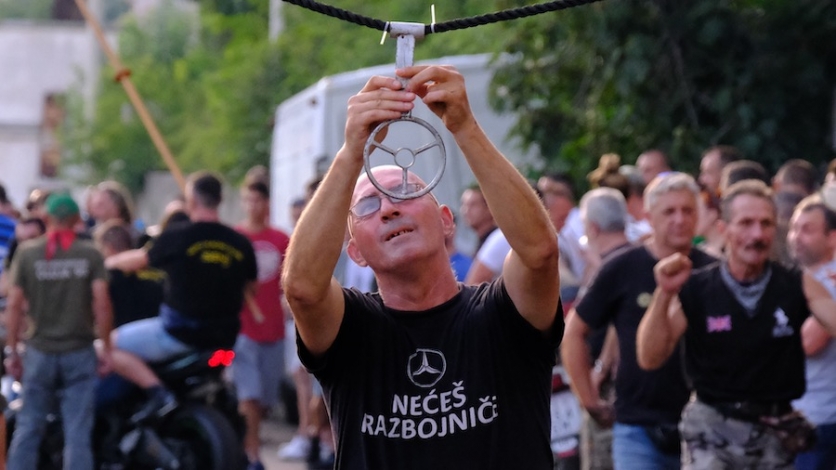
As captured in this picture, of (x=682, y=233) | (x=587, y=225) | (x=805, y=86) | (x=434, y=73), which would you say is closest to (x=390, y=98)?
(x=434, y=73)

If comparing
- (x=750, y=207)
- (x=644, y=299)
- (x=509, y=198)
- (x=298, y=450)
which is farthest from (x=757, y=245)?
(x=298, y=450)

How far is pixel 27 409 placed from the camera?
9711 millimetres

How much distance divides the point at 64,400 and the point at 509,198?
6734 millimetres

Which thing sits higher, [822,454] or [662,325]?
[662,325]

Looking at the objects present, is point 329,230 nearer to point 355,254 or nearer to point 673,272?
point 355,254

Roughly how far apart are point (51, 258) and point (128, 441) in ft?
4.11

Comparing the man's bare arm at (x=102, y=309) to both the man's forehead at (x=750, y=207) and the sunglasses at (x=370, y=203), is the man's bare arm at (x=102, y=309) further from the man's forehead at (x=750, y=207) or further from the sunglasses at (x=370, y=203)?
the sunglasses at (x=370, y=203)

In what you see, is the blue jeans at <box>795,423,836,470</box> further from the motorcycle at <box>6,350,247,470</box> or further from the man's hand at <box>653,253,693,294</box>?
the motorcycle at <box>6,350,247,470</box>

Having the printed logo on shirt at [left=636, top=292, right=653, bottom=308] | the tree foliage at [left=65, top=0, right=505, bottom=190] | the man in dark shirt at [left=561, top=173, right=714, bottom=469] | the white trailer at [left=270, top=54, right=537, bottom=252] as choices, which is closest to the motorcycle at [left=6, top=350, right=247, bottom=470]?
the man in dark shirt at [left=561, top=173, right=714, bottom=469]

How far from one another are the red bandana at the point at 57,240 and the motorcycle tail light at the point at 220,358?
1147 millimetres

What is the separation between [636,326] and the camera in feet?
22.5

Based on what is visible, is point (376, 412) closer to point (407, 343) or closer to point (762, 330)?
point (407, 343)

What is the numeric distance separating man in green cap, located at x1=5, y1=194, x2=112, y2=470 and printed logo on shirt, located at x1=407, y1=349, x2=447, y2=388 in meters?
6.17

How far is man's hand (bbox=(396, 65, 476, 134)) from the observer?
3.29 m
